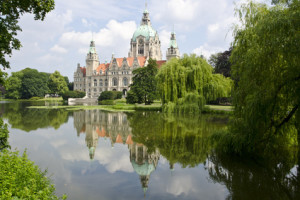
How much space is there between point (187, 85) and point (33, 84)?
6528 cm

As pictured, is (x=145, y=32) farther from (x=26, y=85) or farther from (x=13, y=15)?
(x=13, y=15)

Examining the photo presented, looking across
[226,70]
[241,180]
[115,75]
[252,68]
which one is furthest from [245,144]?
[115,75]

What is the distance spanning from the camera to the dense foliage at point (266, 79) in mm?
7137

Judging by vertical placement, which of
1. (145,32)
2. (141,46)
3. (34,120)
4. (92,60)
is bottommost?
(34,120)

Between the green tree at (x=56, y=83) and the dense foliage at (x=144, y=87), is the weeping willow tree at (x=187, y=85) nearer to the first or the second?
the dense foliage at (x=144, y=87)

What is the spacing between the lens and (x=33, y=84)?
257ft

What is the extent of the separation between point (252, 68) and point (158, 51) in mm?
88198

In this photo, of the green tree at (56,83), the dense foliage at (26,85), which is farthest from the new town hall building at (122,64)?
the dense foliage at (26,85)

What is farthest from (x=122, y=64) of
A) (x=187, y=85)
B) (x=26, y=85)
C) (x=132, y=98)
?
(x=187, y=85)

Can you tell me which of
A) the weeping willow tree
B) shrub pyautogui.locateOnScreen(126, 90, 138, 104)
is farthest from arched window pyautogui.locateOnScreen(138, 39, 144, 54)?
the weeping willow tree

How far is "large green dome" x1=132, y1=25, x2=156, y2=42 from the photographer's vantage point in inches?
3578

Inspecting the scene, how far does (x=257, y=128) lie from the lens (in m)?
8.24

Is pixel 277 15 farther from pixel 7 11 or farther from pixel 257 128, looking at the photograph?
pixel 7 11

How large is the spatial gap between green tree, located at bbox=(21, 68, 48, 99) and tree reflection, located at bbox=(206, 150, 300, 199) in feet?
258
